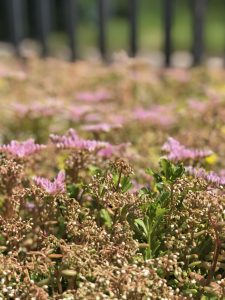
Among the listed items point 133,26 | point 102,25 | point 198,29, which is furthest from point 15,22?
point 198,29

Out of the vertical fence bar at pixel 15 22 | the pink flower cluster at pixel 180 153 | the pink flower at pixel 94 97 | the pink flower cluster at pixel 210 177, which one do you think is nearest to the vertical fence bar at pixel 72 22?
the vertical fence bar at pixel 15 22

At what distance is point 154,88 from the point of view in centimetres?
552

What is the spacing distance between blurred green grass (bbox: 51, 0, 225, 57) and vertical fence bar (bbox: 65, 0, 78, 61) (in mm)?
7190

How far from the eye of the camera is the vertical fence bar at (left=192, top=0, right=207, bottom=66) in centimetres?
754

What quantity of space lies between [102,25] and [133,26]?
0.53 meters

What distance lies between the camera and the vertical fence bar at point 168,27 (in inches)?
301

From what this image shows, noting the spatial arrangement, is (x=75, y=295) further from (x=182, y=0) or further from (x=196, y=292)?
(x=182, y=0)

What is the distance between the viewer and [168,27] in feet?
26.0

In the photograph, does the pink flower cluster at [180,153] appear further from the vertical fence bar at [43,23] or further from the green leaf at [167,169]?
the vertical fence bar at [43,23]

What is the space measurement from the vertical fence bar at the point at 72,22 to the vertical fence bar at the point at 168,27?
145cm

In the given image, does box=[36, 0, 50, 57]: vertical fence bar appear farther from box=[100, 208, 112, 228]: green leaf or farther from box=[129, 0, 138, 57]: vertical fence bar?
box=[100, 208, 112, 228]: green leaf

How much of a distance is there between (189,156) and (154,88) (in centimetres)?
299

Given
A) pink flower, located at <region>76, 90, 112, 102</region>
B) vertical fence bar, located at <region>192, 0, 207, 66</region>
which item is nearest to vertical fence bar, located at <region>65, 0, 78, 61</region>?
vertical fence bar, located at <region>192, 0, 207, 66</region>

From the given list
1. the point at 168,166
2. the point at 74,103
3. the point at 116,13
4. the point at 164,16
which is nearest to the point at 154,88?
the point at 74,103
